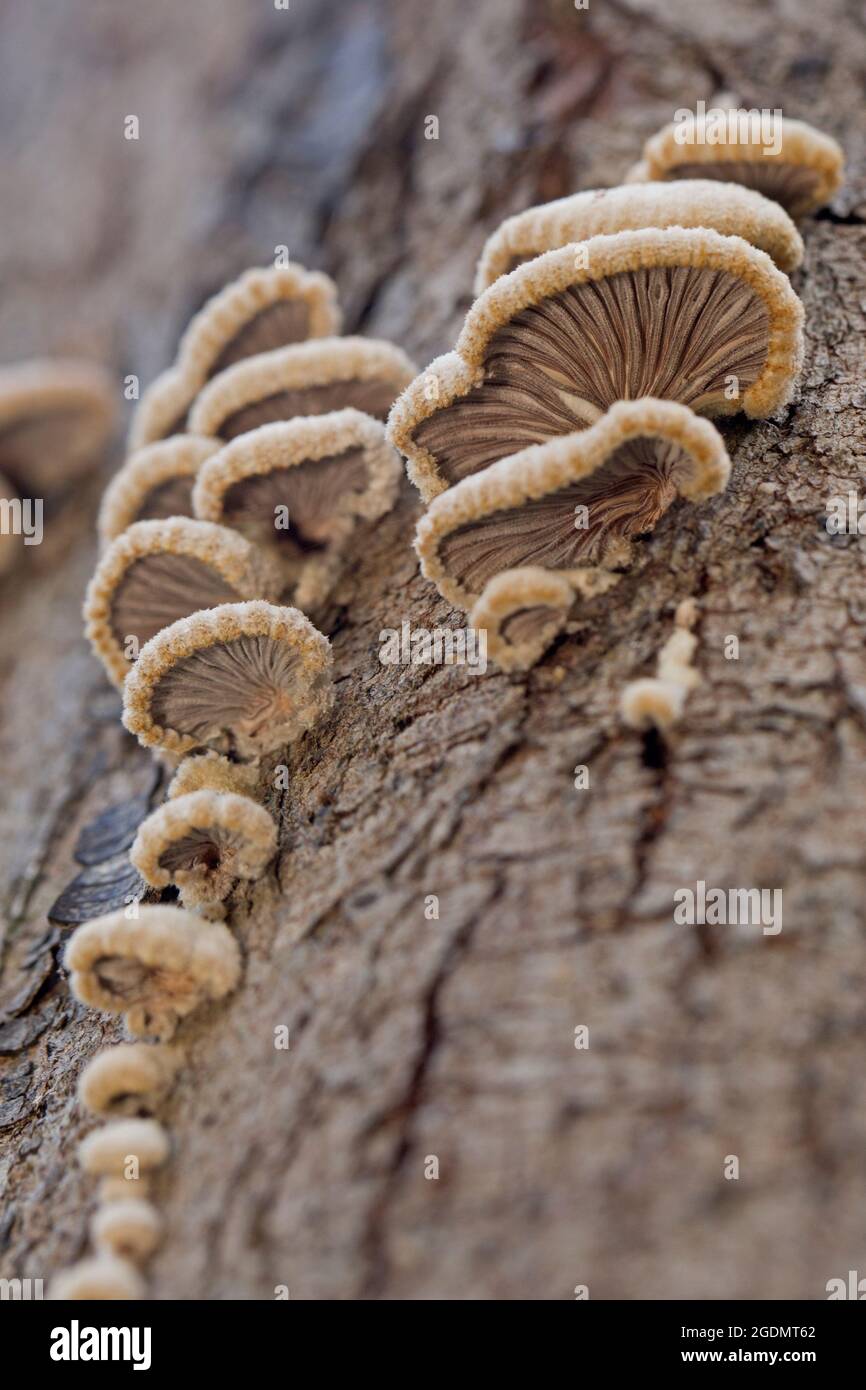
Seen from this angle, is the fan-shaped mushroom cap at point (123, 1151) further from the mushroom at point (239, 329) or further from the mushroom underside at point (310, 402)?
the mushroom at point (239, 329)

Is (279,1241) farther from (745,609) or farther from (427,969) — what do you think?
(745,609)

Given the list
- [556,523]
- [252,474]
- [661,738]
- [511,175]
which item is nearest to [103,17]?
[511,175]

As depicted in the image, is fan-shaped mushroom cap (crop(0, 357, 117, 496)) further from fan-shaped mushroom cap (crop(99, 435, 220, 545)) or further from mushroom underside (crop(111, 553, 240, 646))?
mushroom underside (crop(111, 553, 240, 646))

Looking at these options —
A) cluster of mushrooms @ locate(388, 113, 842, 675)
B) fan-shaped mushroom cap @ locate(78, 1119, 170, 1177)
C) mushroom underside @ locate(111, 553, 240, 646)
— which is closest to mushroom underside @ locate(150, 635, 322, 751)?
mushroom underside @ locate(111, 553, 240, 646)

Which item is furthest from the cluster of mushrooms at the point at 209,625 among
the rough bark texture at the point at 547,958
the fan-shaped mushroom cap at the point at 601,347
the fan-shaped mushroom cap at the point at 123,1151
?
the fan-shaped mushroom cap at the point at 601,347

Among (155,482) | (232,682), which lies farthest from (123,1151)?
(155,482)

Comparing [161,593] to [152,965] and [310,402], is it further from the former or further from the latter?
[152,965]

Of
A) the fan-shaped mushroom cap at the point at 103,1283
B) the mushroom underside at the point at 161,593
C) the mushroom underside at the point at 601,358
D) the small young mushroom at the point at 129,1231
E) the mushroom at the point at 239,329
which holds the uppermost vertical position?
the mushroom at the point at 239,329
